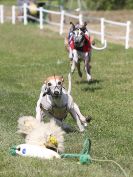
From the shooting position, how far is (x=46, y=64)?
69.1 ft

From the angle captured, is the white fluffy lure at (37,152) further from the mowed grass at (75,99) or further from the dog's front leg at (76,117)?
the dog's front leg at (76,117)

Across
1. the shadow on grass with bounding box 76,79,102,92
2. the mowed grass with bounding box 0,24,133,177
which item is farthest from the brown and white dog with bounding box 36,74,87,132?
the shadow on grass with bounding box 76,79,102,92

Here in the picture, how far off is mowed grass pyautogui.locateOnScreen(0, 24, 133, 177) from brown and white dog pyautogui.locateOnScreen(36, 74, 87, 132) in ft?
0.98

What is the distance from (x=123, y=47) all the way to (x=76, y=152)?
1690cm

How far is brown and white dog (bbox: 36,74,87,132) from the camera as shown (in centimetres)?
955

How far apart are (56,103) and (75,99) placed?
4343 millimetres

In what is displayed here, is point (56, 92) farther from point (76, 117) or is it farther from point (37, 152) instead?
point (37, 152)

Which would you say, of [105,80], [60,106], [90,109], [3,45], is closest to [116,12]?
[3,45]

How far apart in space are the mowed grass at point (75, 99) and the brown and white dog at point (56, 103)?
30cm

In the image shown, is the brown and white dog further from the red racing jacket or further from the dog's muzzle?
the red racing jacket

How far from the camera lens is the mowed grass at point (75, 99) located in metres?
7.80

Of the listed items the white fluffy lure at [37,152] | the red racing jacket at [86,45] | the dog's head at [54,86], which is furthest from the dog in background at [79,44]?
the white fluffy lure at [37,152]

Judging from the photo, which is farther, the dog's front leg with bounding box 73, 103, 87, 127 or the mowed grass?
the dog's front leg with bounding box 73, 103, 87, 127

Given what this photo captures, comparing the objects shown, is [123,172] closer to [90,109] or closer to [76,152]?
[76,152]
